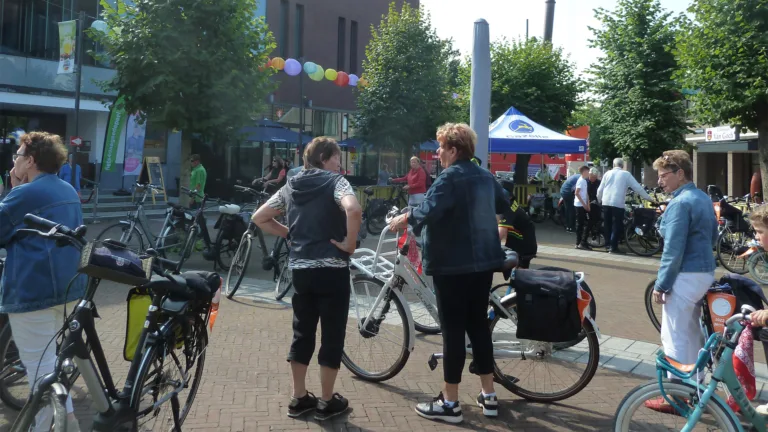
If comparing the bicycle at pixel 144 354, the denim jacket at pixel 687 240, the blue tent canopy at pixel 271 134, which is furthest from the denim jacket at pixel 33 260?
the blue tent canopy at pixel 271 134

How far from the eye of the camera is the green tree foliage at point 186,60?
11.8 meters

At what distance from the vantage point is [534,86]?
823 inches

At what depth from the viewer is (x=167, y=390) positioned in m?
3.73

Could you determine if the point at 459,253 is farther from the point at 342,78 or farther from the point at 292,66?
the point at 342,78

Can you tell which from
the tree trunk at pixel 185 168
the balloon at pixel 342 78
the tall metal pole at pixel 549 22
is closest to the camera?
the tree trunk at pixel 185 168

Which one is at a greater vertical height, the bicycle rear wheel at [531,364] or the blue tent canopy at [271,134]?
the blue tent canopy at [271,134]

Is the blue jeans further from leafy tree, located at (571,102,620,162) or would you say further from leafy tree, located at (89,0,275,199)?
leafy tree, located at (89,0,275,199)

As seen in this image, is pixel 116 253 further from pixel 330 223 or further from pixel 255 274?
pixel 255 274

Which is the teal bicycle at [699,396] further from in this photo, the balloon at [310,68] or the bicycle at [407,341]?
the balloon at [310,68]

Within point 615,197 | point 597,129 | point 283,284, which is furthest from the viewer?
point 597,129

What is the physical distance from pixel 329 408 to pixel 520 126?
12.1 metres

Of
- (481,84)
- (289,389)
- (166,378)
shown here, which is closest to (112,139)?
(481,84)

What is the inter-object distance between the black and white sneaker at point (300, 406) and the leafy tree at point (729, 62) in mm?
11688

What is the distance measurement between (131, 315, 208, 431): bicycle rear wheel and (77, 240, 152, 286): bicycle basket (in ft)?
1.31
